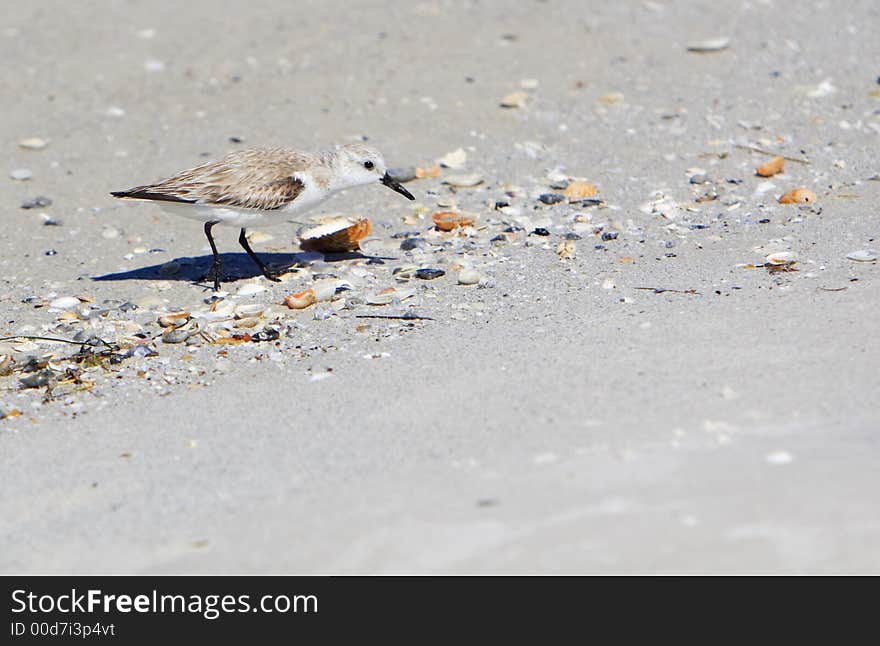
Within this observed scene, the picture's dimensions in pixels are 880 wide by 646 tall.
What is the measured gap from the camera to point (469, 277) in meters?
6.14

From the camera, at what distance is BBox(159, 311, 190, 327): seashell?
5.91 m

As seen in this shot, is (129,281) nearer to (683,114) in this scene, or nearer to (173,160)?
(173,160)

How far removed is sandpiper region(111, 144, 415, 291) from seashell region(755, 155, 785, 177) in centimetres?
253

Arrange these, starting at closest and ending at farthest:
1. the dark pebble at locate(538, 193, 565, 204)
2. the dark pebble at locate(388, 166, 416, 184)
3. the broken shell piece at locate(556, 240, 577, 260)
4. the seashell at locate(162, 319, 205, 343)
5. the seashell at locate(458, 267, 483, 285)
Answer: the seashell at locate(162, 319, 205, 343)
the seashell at locate(458, 267, 483, 285)
the broken shell piece at locate(556, 240, 577, 260)
the dark pebble at locate(538, 193, 565, 204)
the dark pebble at locate(388, 166, 416, 184)

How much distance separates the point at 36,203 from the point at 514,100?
139 inches

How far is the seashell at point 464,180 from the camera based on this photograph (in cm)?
776

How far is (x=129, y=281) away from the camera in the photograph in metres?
6.61

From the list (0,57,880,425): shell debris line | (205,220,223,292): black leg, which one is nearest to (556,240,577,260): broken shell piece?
(0,57,880,425): shell debris line

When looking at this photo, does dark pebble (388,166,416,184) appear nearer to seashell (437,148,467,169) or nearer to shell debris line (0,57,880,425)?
shell debris line (0,57,880,425)

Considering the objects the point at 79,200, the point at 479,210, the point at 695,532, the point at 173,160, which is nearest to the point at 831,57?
the point at 479,210

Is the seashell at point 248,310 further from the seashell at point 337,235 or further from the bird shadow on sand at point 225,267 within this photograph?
the seashell at point 337,235

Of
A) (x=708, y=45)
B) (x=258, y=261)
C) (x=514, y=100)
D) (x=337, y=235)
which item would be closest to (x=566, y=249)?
(x=337, y=235)

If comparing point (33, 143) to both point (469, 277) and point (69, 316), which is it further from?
point (469, 277)

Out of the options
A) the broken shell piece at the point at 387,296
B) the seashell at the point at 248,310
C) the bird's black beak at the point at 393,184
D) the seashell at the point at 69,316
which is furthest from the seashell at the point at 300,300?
the bird's black beak at the point at 393,184
